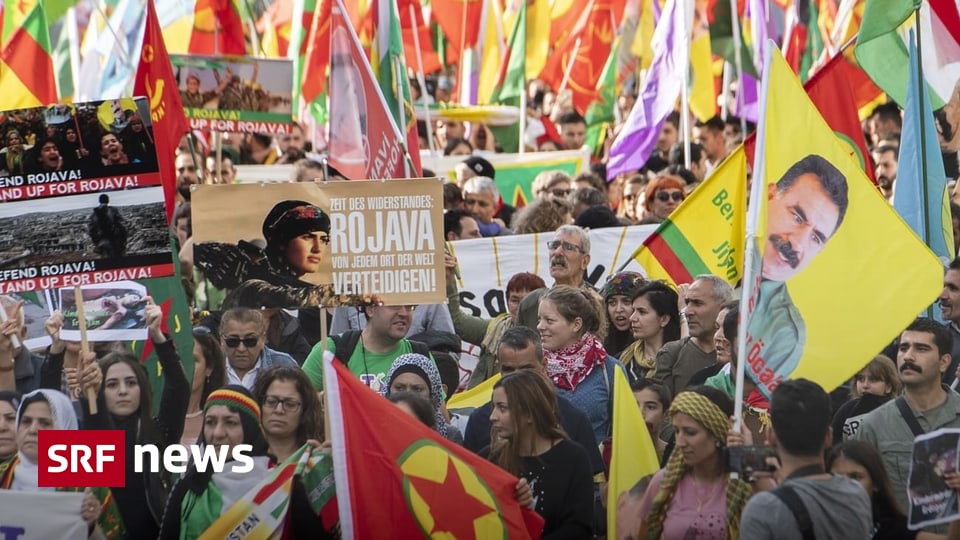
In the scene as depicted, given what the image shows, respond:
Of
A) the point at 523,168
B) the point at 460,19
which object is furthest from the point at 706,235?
the point at 460,19

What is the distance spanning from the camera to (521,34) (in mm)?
17172

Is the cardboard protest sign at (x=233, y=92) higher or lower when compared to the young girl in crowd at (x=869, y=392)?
higher

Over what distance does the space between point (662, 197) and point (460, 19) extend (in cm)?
761

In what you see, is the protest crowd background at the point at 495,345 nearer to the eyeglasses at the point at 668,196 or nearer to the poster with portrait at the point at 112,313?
the poster with portrait at the point at 112,313

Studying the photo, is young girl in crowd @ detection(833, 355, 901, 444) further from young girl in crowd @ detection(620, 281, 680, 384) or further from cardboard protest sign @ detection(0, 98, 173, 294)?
cardboard protest sign @ detection(0, 98, 173, 294)

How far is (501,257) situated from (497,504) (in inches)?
159

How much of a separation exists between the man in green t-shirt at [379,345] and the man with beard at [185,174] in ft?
15.0

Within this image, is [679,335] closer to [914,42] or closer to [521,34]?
[914,42]

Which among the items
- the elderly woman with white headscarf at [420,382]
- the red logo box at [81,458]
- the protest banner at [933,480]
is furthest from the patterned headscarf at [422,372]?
the protest banner at [933,480]

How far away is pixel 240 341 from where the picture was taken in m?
8.04

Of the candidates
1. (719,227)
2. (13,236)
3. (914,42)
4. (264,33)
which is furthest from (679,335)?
(264,33)

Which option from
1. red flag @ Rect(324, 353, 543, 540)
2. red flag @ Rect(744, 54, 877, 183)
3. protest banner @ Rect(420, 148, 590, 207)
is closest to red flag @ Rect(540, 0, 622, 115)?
protest banner @ Rect(420, 148, 590, 207)

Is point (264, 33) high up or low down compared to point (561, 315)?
up

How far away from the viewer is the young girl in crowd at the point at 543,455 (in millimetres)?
6727
